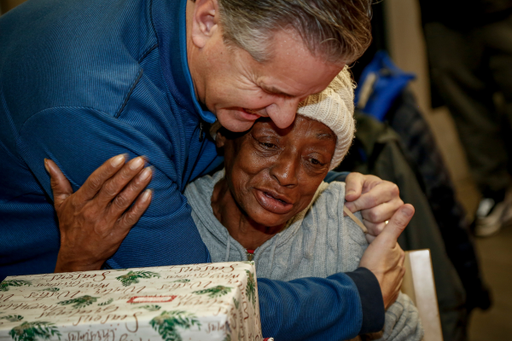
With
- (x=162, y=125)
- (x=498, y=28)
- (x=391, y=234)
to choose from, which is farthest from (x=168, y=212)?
(x=498, y=28)

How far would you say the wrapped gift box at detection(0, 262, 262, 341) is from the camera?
0.73m

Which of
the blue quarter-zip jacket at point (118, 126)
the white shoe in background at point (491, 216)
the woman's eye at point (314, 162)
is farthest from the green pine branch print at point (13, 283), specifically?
the white shoe in background at point (491, 216)

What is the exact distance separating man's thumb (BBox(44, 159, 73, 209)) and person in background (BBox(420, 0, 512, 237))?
315 cm

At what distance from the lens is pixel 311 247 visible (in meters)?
1.50

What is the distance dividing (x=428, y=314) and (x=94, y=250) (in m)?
1.08

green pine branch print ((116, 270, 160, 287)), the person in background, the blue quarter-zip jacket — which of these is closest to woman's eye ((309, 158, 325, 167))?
the blue quarter-zip jacket

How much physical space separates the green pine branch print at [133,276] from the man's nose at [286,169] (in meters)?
0.51

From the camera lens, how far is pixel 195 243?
3.98 feet

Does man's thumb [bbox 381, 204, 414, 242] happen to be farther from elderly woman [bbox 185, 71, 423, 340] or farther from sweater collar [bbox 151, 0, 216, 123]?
sweater collar [bbox 151, 0, 216, 123]

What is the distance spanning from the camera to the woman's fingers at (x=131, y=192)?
1087mm

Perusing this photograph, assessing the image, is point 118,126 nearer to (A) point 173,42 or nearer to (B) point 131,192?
(B) point 131,192

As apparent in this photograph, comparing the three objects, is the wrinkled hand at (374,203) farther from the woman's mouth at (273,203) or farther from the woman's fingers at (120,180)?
the woman's fingers at (120,180)

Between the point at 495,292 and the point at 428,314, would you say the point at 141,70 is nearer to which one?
the point at 428,314

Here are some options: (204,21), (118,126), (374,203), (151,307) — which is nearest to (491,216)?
(374,203)
